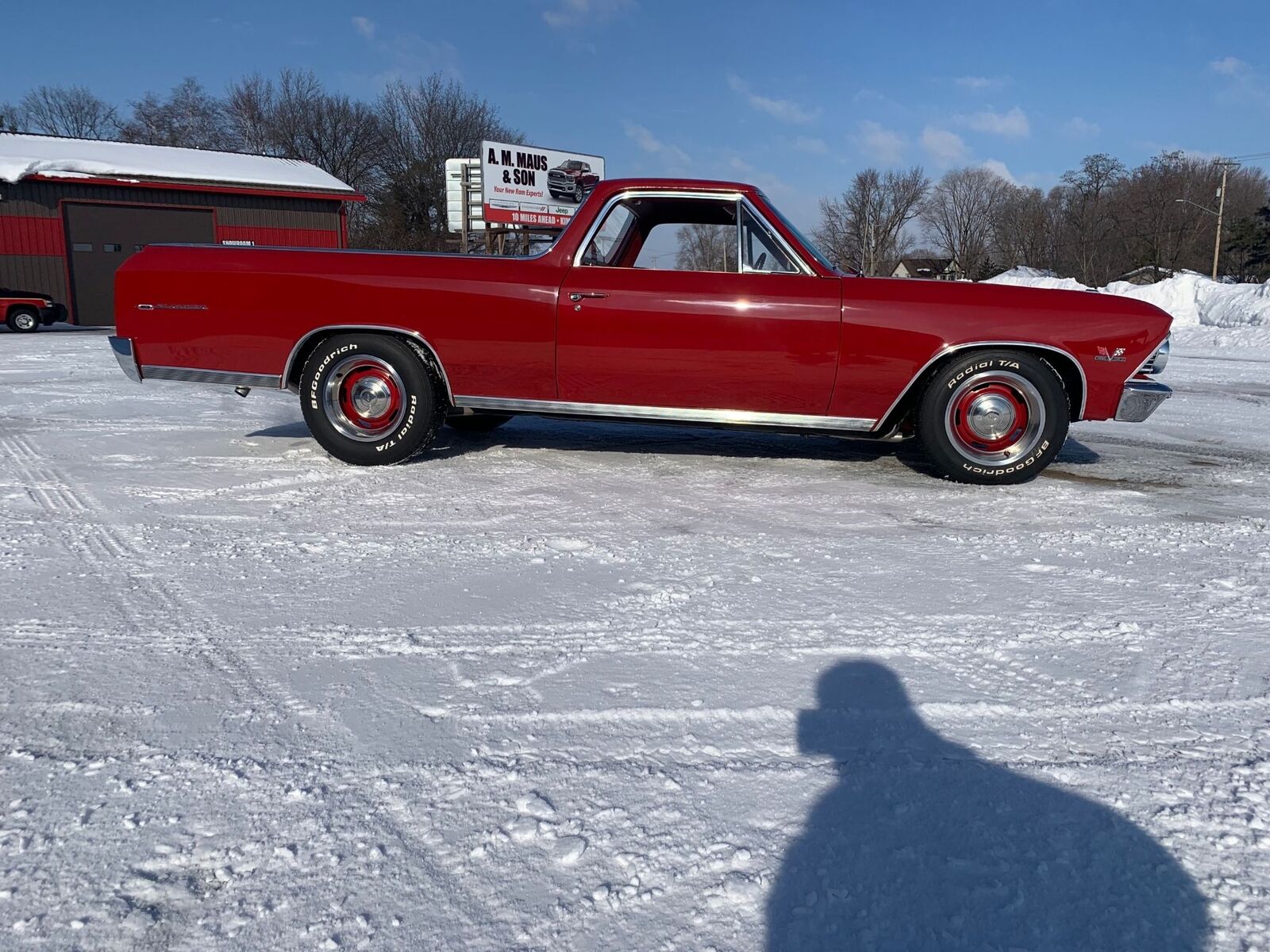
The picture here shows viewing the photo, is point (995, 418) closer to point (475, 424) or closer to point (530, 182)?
point (475, 424)

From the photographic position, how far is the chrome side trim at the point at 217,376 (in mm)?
5160

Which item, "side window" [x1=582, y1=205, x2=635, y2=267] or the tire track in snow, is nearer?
the tire track in snow

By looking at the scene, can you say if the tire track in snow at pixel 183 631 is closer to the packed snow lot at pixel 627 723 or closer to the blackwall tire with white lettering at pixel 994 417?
the packed snow lot at pixel 627 723

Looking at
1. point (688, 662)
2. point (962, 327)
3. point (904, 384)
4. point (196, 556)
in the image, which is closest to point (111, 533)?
point (196, 556)

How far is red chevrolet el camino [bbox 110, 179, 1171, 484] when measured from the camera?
4762 mm

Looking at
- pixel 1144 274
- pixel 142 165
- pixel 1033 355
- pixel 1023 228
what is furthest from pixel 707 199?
pixel 1023 228

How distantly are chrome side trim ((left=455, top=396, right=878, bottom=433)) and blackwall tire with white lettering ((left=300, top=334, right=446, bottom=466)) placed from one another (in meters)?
0.26

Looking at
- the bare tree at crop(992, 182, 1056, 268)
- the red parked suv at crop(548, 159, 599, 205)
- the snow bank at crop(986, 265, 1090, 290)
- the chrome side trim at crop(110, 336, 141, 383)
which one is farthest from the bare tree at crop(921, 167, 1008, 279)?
the chrome side trim at crop(110, 336, 141, 383)

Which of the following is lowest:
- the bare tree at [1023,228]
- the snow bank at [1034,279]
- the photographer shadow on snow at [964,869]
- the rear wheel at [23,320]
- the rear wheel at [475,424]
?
the photographer shadow on snow at [964,869]

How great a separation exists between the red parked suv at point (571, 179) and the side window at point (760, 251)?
19264 mm

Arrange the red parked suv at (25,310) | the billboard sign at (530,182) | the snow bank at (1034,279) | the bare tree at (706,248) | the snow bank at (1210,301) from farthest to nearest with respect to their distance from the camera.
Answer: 1. the snow bank at (1034,279)
2. the billboard sign at (530,182)
3. the red parked suv at (25,310)
4. the snow bank at (1210,301)
5. the bare tree at (706,248)

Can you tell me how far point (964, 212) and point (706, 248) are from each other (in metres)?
66.8

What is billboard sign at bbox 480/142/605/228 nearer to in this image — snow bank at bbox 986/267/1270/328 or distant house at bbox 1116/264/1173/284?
snow bank at bbox 986/267/1270/328

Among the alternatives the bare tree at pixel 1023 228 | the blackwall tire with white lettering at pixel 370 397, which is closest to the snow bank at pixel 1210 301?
the blackwall tire with white lettering at pixel 370 397
